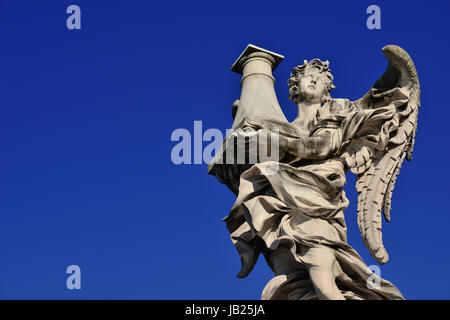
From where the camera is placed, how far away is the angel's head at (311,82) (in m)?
9.58

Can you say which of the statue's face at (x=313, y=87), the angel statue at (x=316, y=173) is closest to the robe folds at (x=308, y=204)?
the angel statue at (x=316, y=173)

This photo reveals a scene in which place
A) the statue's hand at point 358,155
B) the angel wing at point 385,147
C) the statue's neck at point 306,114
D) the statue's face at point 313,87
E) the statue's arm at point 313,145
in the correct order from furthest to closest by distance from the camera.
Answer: the statue's face at point 313,87 < the statue's neck at point 306,114 < the statue's hand at point 358,155 < the statue's arm at point 313,145 < the angel wing at point 385,147

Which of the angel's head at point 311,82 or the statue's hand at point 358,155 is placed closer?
the statue's hand at point 358,155

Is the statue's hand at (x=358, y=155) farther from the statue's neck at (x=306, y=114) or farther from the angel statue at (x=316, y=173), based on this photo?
the statue's neck at (x=306, y=114)

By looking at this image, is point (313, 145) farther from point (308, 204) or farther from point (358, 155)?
point (308, 204)

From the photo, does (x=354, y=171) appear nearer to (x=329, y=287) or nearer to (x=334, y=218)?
(x=334, y=218)

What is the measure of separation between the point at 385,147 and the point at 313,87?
121 cm

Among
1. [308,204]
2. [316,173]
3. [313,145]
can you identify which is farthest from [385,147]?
[308,204]

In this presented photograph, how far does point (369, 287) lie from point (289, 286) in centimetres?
84

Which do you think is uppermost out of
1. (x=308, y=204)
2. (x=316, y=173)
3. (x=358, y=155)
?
(x=358, y=155)

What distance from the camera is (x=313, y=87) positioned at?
959 cm

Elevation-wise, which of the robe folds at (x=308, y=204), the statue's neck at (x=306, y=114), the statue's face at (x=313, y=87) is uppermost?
the statue's face at (x=313, y=87)

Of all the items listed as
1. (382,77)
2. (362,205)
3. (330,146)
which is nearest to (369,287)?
(362,205)

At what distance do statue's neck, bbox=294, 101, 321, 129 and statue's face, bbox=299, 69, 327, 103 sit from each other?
0.21 feet
